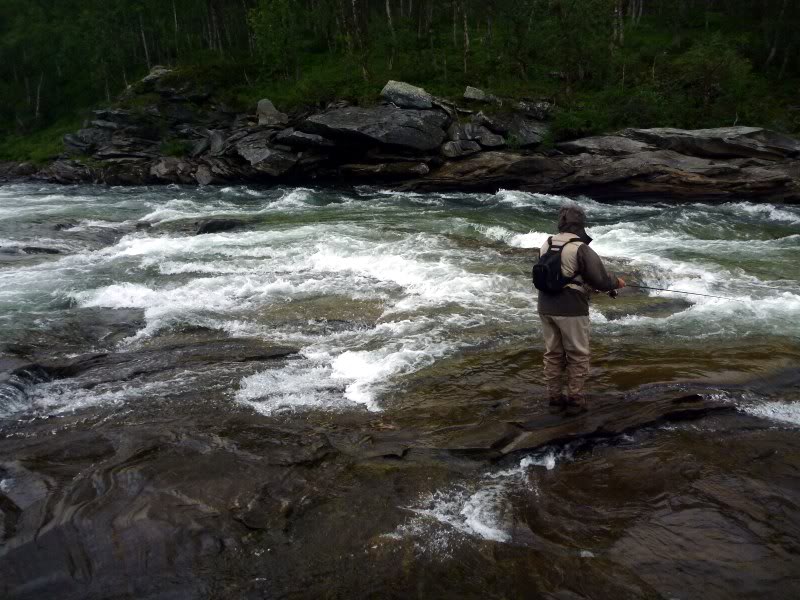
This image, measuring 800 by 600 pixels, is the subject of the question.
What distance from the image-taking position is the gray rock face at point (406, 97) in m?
28.0

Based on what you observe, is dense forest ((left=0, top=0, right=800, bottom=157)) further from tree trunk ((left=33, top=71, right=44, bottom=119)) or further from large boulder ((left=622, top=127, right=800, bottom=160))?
large boulder ((left=622, top=127, right=800, bottom=160))

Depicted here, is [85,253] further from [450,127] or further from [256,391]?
[450,127]

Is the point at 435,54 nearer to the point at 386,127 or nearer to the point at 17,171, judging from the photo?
the point at 386,127

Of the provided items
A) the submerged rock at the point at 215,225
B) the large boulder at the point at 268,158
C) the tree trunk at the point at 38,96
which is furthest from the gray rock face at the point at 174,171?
the tree trunk at the point at 38,96

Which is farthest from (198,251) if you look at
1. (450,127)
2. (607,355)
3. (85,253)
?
(450,127)

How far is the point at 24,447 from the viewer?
5988mm

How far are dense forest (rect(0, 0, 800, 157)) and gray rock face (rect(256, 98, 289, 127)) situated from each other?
1.14 m

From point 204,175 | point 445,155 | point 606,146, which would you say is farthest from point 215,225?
point 606,146

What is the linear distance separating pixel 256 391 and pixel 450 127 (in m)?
23.1

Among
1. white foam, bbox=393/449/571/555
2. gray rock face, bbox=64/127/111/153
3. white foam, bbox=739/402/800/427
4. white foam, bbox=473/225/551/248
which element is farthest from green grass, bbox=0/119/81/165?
white foam, bbox=739/402/800/427

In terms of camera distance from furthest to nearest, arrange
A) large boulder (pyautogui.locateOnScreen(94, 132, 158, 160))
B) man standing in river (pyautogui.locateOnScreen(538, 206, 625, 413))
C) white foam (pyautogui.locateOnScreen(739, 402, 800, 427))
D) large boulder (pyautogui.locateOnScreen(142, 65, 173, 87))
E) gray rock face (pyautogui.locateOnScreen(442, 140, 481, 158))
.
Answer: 1. large boulder (pyautogui.locateOnScreen(142, 65, 173, 87))
2. large boulder (pyautogui.locateOnScreen(94, 132, 158, 160))
3. gray rock face (pyautogui.locateOnScreen(442, 140, 481, 158))
4. white foam (pyautogui.locateOnScreen(739, 402, 800, 427))
5. man standing in river (pyautogui.locateOnScreen(538, 206, 625, 413))

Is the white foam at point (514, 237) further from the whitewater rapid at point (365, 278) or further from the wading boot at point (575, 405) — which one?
the wading boot at point (575, 405)

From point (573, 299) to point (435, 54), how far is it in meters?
35.4

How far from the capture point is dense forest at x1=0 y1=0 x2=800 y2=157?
28.7 m
